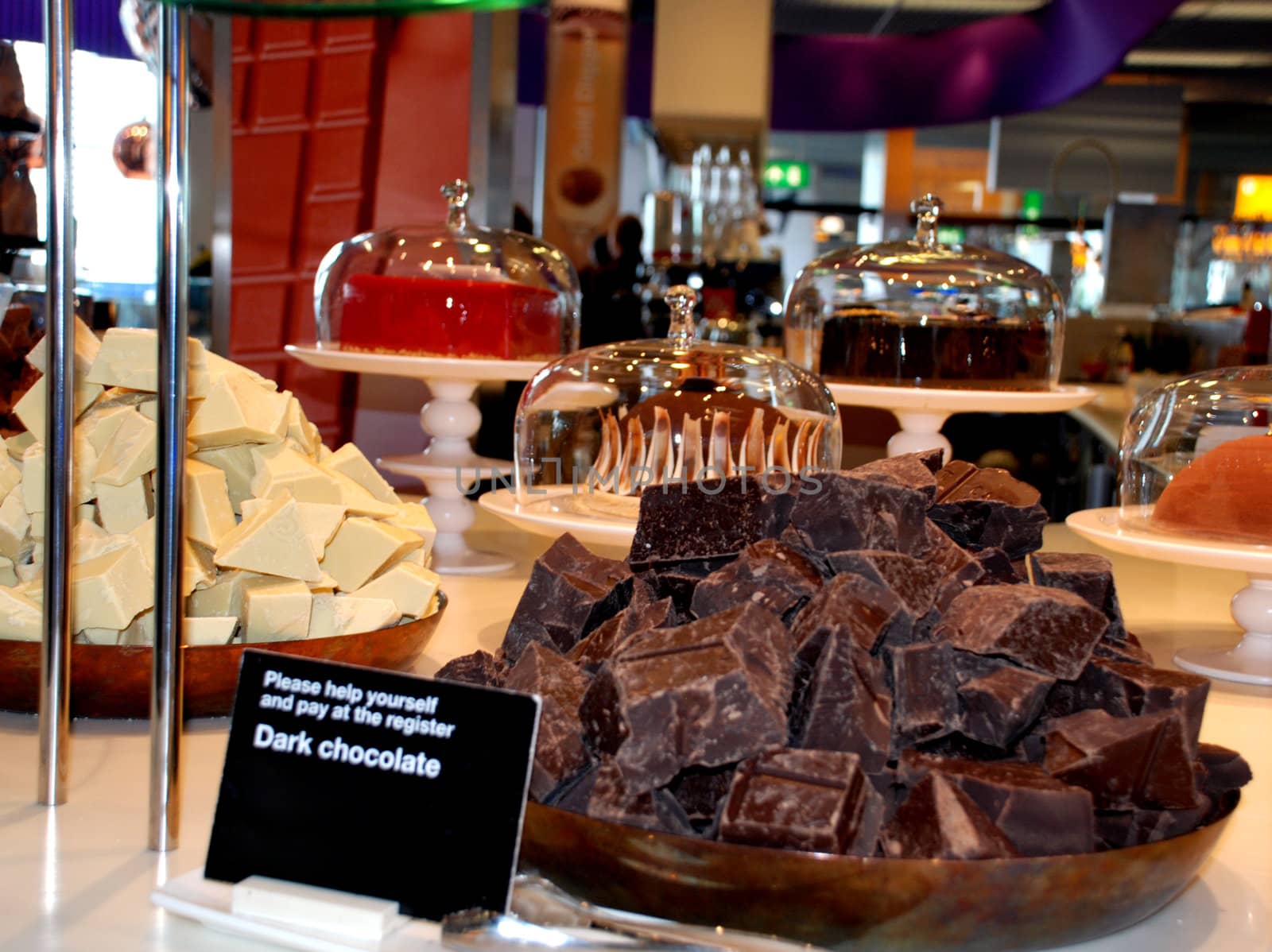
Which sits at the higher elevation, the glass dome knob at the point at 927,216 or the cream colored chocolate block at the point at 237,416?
the glass dome knob at the point at 927,216

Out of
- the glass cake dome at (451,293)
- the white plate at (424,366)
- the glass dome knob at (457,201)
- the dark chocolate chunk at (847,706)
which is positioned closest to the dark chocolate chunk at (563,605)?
the dark chocolate chunk at (847,706)

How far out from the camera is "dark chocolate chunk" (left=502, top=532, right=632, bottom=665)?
2.90ft

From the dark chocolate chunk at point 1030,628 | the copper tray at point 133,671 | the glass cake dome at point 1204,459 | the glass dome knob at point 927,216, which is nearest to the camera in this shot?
the dark chocolate chunk at point 1030,628

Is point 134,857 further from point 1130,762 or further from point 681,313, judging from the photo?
point 681,313

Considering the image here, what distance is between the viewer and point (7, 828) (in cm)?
75

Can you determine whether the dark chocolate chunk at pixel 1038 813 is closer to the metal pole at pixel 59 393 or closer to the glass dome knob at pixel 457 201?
the metal pole at pixel 59 393

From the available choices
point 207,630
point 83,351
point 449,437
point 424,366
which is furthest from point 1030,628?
point 449,437

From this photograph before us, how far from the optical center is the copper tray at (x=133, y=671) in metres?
0.91

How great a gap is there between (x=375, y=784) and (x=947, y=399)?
1115 millimetres

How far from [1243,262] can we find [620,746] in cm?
882

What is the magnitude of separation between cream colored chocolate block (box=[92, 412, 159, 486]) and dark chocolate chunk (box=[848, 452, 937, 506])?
542 mm

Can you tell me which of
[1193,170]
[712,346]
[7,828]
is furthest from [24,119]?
[1193,170]

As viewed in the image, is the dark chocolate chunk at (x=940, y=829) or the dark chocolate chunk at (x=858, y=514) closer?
the dark chocolate chunk at (x=940, y=829)

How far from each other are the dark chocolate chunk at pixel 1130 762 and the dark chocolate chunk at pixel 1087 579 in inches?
5.5
